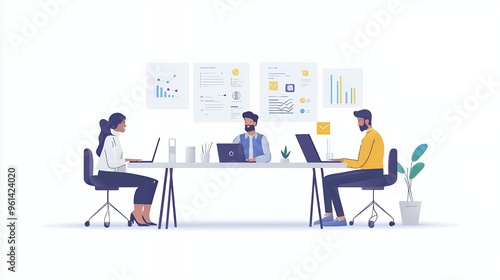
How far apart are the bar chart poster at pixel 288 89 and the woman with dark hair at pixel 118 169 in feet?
6.42

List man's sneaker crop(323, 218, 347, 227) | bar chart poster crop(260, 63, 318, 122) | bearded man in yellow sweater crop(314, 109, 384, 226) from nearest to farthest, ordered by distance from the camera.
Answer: bearded man in yellow sweater crop(314, 109, 384, 226)
man's sneaker crop(323, 218, 347, 227)
bar chart poster crop(260, 63, 318, 122)

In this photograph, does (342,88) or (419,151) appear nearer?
(419,151)

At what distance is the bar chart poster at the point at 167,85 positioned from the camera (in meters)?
10.1

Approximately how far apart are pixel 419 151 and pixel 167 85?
321 cm

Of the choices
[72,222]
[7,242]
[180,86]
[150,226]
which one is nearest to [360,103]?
[180,86]

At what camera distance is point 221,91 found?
10250 mm

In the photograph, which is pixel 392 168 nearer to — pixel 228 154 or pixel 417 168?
pixel 417 168

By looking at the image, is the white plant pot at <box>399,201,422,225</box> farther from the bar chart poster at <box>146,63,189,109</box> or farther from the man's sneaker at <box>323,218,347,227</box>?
the bar chart poster at <box>146,63,189,109</box>

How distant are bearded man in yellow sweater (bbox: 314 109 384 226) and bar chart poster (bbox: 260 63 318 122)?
1.15 m

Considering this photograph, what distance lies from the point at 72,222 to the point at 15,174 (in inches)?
69.8

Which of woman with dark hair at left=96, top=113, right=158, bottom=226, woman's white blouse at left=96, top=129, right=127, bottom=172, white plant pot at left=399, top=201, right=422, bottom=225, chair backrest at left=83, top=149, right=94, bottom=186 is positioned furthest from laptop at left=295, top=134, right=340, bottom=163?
chair backrest at left=83, top=149, right=94, bottom=186

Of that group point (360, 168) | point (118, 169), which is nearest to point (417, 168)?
point (360, 168)

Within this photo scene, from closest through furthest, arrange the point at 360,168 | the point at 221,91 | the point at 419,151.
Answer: the point at 360,168, the point at 419,151, the point at 221,91

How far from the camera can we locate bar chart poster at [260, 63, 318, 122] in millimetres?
10234
